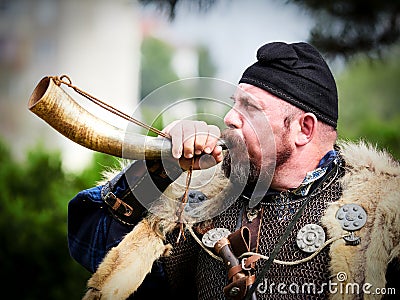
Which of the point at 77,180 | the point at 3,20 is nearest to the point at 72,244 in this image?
the point at 77,180

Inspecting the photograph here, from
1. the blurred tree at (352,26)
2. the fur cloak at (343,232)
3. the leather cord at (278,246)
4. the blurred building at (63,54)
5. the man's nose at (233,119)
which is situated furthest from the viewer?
the blurred building at (63,54)

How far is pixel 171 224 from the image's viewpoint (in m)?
2.72

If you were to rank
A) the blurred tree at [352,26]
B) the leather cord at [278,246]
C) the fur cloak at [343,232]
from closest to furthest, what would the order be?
the fur cloak at [343,232] → the leather cord at [278,246] → the blurred tree at [352,26]

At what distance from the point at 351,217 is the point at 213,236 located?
0.54 m

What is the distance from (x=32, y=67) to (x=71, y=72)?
3.48 m

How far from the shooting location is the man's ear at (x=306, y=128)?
2.66m

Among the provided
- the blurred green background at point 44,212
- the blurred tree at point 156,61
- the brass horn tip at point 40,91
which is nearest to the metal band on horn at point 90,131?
the brass horn tip at point 40,91

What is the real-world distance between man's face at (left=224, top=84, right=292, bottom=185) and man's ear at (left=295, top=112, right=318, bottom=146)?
0.05 metres

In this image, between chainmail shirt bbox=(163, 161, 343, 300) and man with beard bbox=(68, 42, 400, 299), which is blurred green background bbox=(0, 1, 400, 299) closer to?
man with beard bbox=(68, 42, 400, 299)

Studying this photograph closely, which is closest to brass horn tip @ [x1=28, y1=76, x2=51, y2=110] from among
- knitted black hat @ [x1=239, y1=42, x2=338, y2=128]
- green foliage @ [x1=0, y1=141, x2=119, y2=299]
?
knitted black hat @ [x1=239, y1=42, x2=338, y2=128]

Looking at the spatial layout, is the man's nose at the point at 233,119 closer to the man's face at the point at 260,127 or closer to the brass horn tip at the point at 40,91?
the man's face at the point at 260,127

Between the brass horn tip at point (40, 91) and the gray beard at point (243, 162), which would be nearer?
the brass horn tip at point (40, 91)

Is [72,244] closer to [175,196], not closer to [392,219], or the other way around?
[175,196]

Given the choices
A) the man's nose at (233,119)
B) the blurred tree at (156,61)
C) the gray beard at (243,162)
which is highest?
the man's nose at (233,119)
